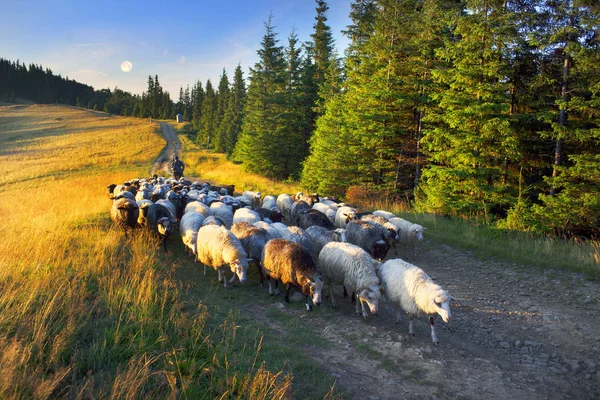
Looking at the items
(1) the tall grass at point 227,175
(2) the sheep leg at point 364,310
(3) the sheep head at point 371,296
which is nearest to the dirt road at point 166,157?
(1) the tall grass at point 227,175

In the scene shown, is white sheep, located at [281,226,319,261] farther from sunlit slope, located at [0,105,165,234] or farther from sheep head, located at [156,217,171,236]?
sunlit slope, located at [0,105,165,234]

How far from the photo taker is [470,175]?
47.6 ft

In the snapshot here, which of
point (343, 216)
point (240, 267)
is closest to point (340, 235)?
point (240, 267)

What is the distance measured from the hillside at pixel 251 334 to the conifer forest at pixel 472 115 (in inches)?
175

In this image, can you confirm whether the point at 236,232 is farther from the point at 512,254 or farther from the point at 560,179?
the point at 560,179

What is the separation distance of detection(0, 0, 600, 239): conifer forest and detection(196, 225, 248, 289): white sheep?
1054 centimetres

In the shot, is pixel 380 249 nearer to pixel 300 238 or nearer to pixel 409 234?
pixel 409 234

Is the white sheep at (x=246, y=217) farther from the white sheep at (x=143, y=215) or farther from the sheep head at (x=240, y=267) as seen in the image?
the sheep head at (x=240, y=267)

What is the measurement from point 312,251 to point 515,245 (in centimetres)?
746

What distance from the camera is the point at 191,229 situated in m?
10.6

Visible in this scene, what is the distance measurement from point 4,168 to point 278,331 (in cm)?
4314

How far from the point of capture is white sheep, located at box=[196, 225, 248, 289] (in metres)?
8.48

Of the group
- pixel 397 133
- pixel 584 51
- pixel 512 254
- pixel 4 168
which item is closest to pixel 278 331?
pixel 512 254

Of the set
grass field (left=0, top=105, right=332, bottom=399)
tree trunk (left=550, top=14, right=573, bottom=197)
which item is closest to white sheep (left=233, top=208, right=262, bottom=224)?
grass field (left=0, top=105, right=332, bottom=399)
